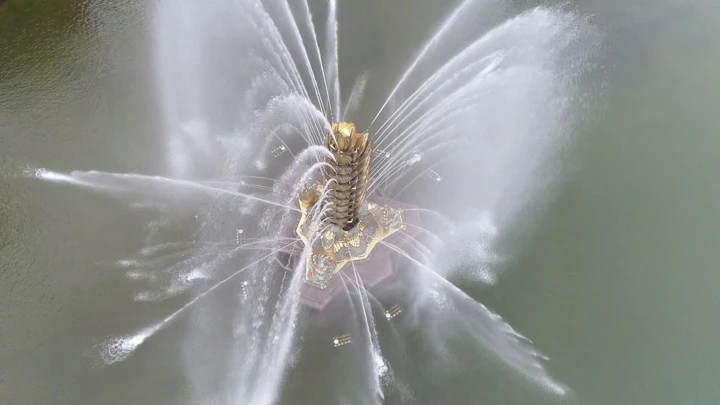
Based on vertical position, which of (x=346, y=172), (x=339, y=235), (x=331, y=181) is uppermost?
(x=346, y=172)

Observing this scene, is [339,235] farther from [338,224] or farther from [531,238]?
[531,238]

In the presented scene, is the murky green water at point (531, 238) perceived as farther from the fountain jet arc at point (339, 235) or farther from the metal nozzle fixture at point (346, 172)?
the metal nozzle fixture at point (346, 172)

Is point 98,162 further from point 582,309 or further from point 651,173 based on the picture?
point 651,173

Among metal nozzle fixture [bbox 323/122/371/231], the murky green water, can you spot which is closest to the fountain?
metal nozzle fixture [bbox 323/122/371/231]

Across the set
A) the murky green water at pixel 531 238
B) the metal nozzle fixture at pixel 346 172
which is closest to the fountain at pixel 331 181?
the metal nozzle fixture at pixel 346 172

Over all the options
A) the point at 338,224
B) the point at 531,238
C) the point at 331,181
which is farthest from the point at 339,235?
the point at 531,238
